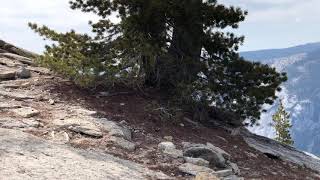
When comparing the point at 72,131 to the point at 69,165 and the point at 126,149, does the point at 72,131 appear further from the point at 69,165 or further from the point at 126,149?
the point at 69,165

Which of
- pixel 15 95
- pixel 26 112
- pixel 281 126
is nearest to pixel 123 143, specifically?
pixel 26 112

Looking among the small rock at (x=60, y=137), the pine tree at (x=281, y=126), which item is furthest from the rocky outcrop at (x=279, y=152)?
the pine tree at (x=281, y=126)

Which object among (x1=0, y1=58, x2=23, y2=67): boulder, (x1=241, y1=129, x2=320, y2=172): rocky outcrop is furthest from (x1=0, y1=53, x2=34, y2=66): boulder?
(x1=241, y1=129, x2=320, y2=172): rocky outcrop

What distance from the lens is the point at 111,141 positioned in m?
14.3

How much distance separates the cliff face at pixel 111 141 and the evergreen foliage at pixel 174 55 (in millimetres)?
998

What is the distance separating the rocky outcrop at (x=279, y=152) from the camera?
61.3 feet

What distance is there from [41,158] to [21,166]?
902 mm

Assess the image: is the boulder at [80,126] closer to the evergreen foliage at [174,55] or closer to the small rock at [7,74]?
the evergreen foliage at [174,55]

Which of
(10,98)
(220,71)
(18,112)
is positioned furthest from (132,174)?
(220,71)

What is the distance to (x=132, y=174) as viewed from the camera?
457 inches

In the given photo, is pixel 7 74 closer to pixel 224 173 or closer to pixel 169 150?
pixel 169 150

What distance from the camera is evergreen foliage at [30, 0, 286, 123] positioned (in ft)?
60.2

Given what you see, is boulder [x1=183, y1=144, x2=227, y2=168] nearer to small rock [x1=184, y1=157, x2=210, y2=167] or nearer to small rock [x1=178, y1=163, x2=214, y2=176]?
small rock [x1=184, y1=157, x2=210, y2=167]

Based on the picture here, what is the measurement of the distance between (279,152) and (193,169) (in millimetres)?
7366
